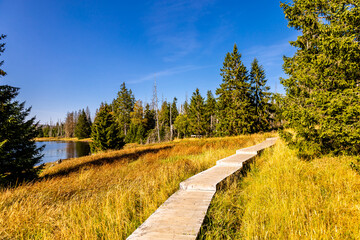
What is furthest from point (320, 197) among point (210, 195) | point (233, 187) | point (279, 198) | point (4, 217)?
point (4, 217)

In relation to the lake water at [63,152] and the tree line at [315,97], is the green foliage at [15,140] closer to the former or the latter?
the tree line at [315,97]

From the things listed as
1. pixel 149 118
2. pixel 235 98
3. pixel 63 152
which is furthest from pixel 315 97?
pixel 149 118

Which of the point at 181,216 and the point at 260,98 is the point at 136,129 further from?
the point at 181,216

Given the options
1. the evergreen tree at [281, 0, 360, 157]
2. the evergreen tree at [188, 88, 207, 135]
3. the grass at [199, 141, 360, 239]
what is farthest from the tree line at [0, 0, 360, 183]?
the evergreen tree at [188, 88, 207, 135]

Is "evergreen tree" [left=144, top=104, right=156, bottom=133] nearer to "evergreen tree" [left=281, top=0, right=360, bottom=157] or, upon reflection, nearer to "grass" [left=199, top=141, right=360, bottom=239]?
"evergreen tree" [left=281, top=0, right=360, bottom=157]

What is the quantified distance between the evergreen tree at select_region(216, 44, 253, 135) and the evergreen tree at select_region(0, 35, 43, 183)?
76.1 feet

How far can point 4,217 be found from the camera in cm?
277

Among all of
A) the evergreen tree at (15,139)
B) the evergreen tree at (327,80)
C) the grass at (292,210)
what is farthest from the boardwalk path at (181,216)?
the evergreen tree at (15,139)

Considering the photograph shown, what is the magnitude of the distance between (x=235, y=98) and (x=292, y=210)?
25706 mm

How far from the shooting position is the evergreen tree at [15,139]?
6.90m

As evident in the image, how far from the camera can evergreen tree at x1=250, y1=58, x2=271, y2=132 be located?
28562 millimetres

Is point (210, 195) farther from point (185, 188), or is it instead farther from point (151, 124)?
point (151, 124)

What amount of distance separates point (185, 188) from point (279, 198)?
1761mm

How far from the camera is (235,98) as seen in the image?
26922 millimetres
